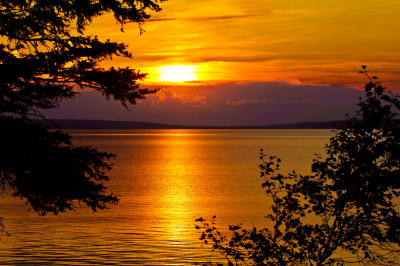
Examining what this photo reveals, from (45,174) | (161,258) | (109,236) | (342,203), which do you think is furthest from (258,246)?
(109,236)

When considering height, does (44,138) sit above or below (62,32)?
below

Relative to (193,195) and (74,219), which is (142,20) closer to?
(74,219)

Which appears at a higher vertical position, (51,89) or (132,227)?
(51,89)

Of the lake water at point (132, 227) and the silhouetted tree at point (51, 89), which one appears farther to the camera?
the lake water at point (132, 227)

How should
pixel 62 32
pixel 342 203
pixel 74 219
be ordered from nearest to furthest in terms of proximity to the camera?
pixel 342 203
pixel 62 32
pixel 74 219

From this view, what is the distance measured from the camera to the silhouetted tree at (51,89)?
37.6 feet

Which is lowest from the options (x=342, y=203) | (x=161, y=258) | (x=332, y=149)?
(x=161, y=258)

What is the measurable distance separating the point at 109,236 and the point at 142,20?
19.4 m

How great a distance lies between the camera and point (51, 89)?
12.3m

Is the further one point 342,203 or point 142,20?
point 142,20

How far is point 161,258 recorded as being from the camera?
25.2 metres

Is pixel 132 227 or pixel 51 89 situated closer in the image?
pixel 51 89

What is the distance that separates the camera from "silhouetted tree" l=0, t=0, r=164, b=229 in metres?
11.5

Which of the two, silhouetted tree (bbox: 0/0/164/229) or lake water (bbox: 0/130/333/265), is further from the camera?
lake water (bbox: 0/130/333/265)
